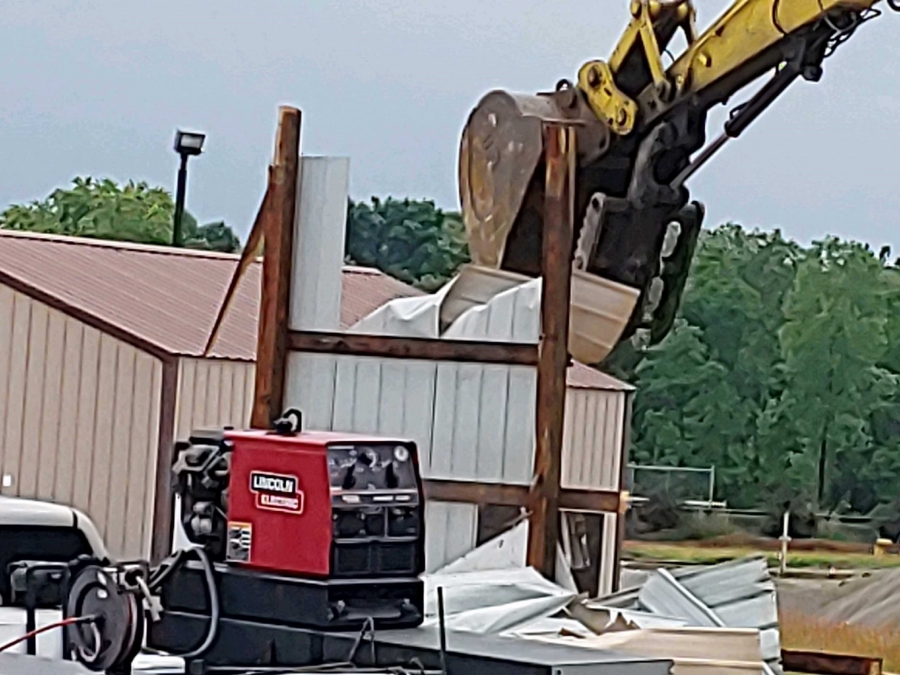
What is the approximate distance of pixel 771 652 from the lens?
10.3 meters

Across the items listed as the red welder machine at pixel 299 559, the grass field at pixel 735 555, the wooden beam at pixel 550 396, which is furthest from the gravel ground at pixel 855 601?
the red welder machine at pixel 299 559

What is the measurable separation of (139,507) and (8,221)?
4630 centimetres

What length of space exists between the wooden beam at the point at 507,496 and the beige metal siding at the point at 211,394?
491 cm

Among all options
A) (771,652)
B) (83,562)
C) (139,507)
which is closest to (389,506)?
(83,562)

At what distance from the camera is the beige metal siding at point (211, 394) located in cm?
1634

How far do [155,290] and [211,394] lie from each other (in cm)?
245

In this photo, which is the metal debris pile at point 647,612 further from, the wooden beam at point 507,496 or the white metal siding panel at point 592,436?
the white metal siding panel at point 592,436

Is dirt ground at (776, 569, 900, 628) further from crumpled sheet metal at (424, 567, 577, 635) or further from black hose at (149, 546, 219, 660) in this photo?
black hose at (149, 546, 219, 660)

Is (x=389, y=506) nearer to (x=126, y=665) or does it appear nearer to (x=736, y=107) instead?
(x=126, y=665)

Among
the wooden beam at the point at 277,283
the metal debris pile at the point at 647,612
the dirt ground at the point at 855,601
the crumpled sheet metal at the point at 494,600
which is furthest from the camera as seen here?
the dirt ground at the point at 855,601

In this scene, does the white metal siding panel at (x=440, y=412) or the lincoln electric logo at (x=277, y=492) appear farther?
the white metal siding panel at (x=440, y=412)

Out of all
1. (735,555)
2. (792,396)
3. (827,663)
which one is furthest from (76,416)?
(792,396)

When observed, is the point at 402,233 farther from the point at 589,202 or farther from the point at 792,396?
the point at 589,202

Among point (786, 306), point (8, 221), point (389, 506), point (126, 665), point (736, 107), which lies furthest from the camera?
point (8, 221)
